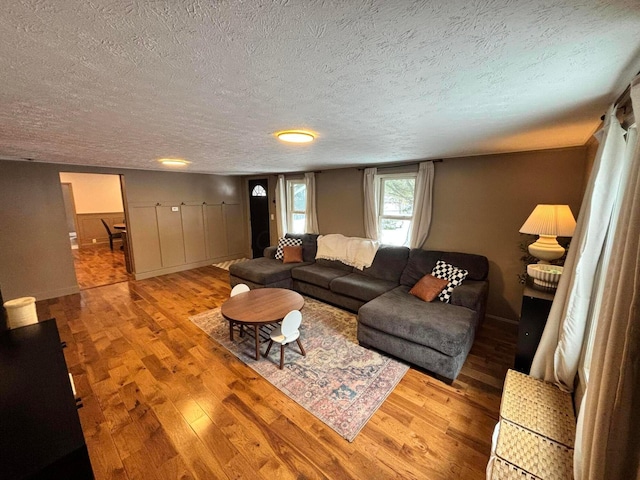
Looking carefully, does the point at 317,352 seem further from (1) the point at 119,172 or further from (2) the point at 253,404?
(1) the point at 119,172

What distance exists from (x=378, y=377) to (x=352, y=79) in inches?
89.9

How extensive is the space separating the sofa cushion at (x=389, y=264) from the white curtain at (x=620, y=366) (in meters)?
2.60

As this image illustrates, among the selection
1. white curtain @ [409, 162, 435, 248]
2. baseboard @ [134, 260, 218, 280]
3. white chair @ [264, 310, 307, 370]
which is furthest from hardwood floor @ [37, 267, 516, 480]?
baseboard @ [134, 260, 218, 280]

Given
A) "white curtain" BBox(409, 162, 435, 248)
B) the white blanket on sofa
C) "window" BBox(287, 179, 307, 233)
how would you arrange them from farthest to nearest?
"window" BBox(287, 179, 307, 233) → the white blanket on sofa → "white curtain" BBox(409, 162, 435, 248)

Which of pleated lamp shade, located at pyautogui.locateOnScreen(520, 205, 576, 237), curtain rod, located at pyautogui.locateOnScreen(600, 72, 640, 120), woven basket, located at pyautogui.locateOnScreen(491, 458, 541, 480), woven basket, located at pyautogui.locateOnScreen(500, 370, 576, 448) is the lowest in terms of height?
woven basket, located at pyautogui.locateOnScreen(491, 458, 541, 480)

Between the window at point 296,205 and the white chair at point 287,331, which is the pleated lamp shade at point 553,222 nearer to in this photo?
the white chair at point 287,331

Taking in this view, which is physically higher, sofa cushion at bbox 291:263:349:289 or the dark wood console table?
the dark wood console table

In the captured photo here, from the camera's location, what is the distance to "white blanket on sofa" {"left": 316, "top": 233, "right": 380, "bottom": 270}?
12.8ft

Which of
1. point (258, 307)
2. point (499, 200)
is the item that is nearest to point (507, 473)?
point (258, 307)

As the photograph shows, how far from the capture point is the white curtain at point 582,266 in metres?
1.37

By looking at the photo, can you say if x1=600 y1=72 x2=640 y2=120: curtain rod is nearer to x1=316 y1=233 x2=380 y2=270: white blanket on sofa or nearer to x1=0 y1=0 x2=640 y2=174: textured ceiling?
x1=0 y1=0 x2=640 y2=174: textured ceiling

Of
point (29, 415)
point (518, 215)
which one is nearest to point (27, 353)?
point (29, 415)

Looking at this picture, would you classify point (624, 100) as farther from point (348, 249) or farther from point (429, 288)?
point (348, 249)

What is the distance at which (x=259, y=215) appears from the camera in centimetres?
635
